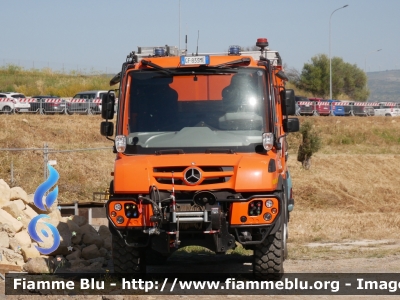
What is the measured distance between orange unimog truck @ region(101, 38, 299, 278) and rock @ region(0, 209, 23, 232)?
2.71 metres

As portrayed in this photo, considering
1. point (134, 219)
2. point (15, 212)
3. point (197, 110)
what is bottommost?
point (15, 212)

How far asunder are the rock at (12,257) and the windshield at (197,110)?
9.39 feet

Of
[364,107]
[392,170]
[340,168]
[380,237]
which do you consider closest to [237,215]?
[380,237]

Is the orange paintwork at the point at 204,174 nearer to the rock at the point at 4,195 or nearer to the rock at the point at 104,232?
the rock at the point at 4,195

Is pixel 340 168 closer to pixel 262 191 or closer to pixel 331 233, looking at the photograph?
pixel 331 233

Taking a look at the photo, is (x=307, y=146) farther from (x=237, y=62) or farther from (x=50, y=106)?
(x=237, y=62)

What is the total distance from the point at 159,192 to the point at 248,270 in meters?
2.73

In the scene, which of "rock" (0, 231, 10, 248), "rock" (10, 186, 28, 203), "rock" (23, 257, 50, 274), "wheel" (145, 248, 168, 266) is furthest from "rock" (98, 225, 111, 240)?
→ "rock" (23, 257, 50, 274)

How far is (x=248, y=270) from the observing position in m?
11.3

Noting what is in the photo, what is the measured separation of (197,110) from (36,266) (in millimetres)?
3302

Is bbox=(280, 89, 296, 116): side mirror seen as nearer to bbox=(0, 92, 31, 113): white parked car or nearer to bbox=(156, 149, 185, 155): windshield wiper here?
bbox=(156, 149, 185, 155): windshield wiper

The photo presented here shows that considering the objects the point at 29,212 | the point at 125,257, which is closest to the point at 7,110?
the point at 29,212

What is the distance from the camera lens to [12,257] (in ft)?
37.2

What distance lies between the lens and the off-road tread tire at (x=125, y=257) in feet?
32.4
